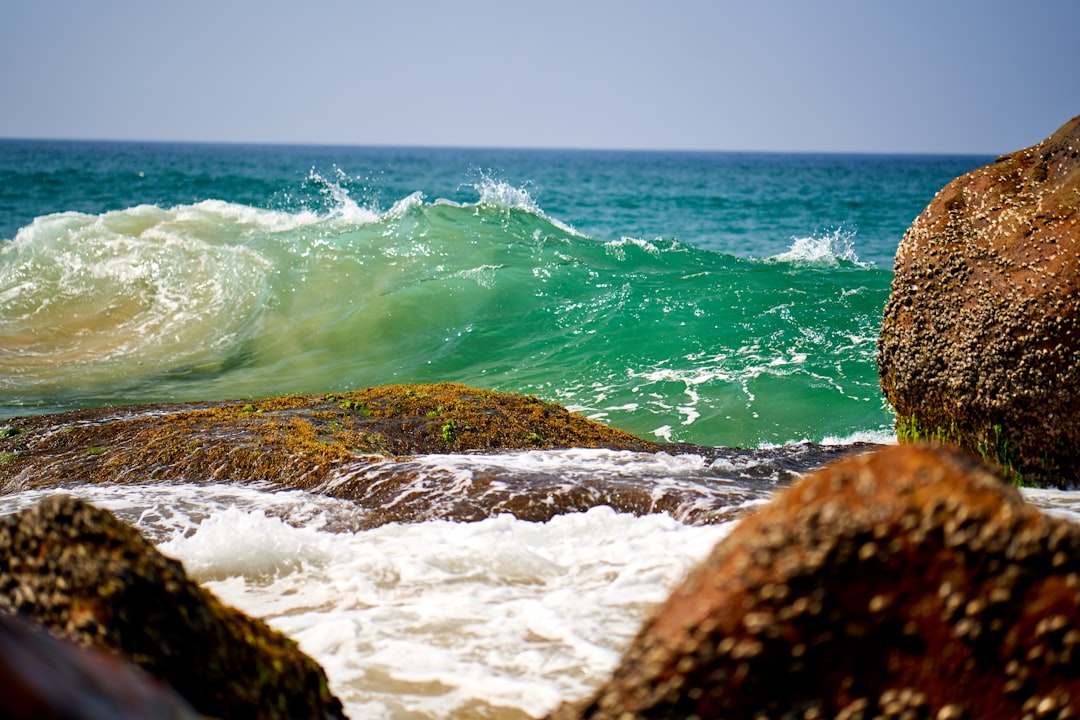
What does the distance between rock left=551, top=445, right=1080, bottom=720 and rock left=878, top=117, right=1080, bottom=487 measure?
14.2ft

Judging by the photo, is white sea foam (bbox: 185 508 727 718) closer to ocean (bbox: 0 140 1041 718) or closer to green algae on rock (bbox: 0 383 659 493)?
ocean (bbox: 0 140 1041 718)

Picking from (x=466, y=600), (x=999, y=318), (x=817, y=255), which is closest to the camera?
(x=466, y=600)

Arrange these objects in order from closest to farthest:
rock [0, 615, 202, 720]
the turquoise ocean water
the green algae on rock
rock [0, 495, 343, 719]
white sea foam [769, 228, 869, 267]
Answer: rock [0, 615, 202, 720]
rock [0, 495, 343, 719]
the green algae on rock
the turquoise ocean water
white sea foam [769, 228, 869, 267]

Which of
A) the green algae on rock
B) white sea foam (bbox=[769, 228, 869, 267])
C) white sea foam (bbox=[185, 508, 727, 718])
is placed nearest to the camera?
white sea foam (bbox=[185, 508, 727, 718])

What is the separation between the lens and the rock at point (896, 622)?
6.94 ft

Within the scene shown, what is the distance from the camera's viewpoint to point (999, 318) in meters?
6.15

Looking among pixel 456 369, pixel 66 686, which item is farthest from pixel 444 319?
pixel 66 686

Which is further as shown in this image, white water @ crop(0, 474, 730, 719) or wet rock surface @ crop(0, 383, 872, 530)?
wet rock surface @ crop(0, 383, 872, 530)

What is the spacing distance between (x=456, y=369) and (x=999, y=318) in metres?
7.55

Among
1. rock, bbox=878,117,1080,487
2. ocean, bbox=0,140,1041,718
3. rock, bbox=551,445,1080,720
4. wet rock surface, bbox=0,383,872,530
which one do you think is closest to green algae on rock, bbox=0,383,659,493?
wet rock surface, bbox=0,383,872,530

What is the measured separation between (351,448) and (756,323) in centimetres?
821

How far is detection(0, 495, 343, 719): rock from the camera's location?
7.91 feet

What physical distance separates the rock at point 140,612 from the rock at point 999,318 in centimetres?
497

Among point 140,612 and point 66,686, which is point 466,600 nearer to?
point 140,612
